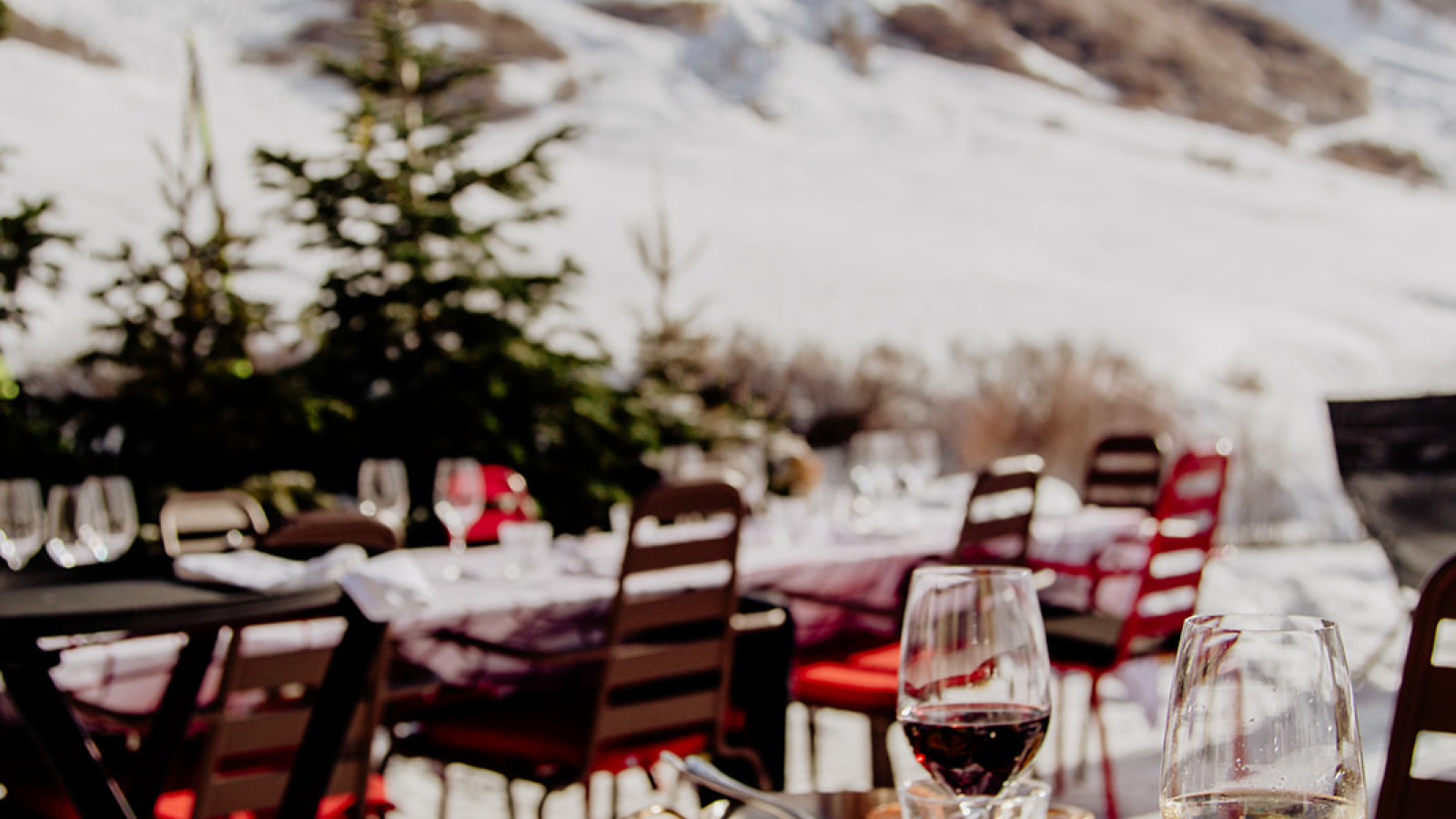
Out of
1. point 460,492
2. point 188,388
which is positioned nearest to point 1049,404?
point 188,388

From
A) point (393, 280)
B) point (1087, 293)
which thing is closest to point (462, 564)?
point (393, 280)

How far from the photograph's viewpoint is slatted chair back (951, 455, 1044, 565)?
8.23 ft

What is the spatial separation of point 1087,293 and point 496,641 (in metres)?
8.44

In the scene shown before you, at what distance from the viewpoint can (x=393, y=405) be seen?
4340mm

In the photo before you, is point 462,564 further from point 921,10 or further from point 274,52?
point 921,10

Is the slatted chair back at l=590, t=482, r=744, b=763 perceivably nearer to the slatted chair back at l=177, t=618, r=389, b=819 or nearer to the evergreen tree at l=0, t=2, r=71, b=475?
the slatted chair back at l=177, t=618, r=389, b=819

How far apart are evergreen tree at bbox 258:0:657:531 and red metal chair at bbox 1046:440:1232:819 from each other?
192 cm

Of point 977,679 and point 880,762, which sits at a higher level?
point 977,679

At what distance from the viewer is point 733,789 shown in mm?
653

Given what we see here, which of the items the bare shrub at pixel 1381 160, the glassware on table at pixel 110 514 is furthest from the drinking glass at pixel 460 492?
the bare shrub at pixel 1381 160

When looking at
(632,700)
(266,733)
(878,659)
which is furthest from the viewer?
(878,659)

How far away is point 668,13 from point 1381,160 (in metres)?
7.12

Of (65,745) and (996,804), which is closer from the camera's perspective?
(996,804)

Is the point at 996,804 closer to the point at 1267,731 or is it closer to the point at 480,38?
the point at 1267,731
